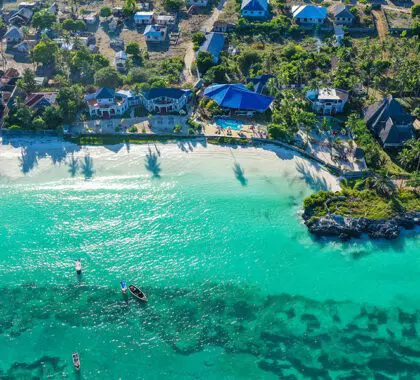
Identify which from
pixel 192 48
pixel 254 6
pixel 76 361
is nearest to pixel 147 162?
pixel 76 361

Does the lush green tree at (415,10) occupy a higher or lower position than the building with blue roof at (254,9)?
higher

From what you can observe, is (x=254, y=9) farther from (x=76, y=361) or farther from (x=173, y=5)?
(x=76, y=361)

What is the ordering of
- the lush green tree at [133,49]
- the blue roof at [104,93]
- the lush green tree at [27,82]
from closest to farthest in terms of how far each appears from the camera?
the blue roof at [104,93]
the lush green tree at [27,82]
the lush green tree at [133,49]

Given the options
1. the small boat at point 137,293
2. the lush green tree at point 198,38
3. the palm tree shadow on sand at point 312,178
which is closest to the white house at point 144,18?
the lush green tree at point 198,38

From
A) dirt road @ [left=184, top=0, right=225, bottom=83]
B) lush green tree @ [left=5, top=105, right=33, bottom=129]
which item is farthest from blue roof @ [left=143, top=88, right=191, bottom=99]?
lush green tree @ [left=5, top=105, right=33, bottom=129]

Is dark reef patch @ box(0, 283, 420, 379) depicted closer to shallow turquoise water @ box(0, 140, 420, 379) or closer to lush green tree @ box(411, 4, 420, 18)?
shallow turquoise water @ box(0, 140, 420, 379)

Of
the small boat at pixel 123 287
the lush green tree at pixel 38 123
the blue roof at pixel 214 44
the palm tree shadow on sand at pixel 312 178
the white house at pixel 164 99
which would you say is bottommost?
the small boat at pixel 123 287

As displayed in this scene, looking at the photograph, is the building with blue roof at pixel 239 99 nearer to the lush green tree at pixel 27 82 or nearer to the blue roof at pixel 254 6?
the lush green tree at pixel 27 82
